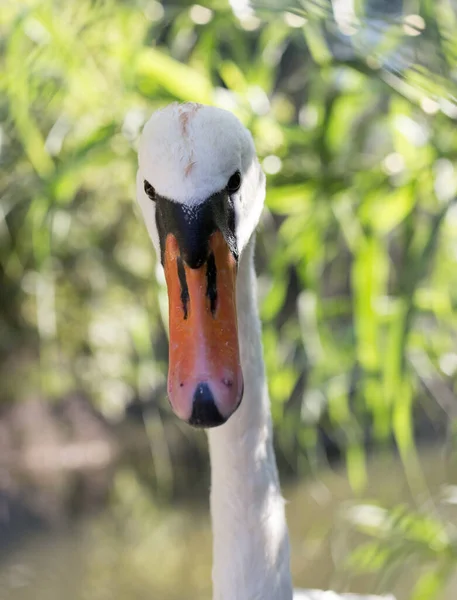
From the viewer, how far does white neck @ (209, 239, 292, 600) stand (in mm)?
861

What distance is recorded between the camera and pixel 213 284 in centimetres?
68

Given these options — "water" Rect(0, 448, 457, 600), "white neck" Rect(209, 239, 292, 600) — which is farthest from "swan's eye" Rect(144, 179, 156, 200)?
"water" Rect(0, 448, 457, 600)

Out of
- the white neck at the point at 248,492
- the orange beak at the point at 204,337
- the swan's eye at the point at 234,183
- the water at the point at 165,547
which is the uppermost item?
the swan's eye at the point at 234,183

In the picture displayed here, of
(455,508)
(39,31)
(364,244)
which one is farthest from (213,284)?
(455,508)

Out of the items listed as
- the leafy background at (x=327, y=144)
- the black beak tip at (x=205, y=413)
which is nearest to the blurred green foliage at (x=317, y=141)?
the leafy background at (x=327, y=144)

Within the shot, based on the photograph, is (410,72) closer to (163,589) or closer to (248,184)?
(248,184)

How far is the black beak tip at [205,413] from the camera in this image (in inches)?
23.1

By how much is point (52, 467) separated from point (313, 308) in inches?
87.3

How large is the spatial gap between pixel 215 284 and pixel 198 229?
5 centimetres

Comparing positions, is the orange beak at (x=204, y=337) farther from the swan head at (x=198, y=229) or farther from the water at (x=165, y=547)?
the water at (x=165, y=547)

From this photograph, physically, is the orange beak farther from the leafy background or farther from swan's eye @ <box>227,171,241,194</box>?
the leafy background

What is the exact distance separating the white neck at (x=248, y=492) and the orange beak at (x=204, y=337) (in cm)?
16

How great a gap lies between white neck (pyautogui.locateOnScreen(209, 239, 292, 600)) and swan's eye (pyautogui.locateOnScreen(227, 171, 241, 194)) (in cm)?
14

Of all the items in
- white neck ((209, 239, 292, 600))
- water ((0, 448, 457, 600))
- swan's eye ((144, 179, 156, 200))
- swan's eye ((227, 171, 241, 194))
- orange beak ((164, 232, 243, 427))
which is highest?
swan's eye ((227, 171, 241, 194))
